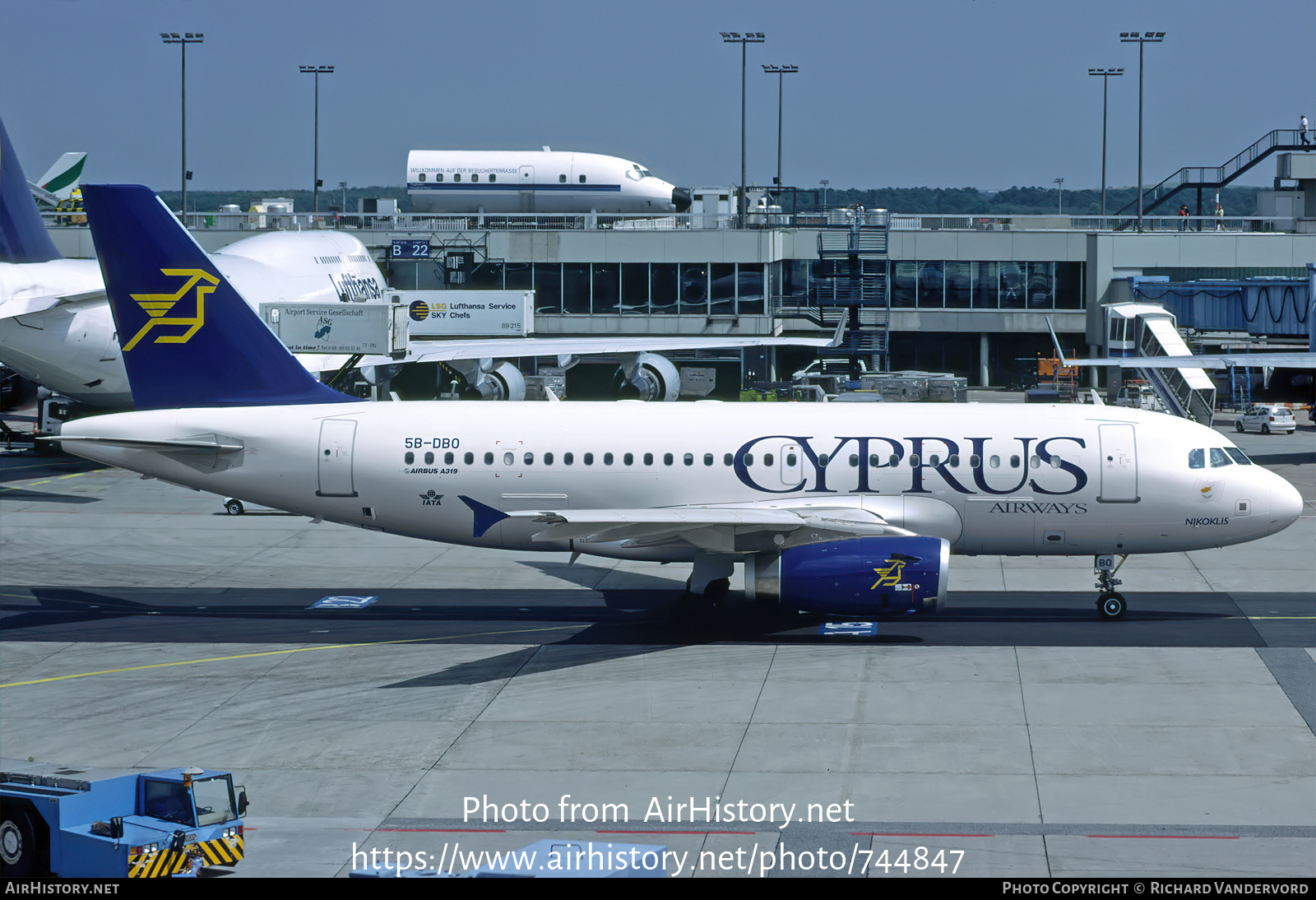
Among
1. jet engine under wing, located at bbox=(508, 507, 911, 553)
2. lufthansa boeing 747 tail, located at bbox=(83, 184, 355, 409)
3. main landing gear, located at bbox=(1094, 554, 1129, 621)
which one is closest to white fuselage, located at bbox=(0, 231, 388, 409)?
lufthansa boeing 747 tail, located at bbox=(83, 184, 355, 409)

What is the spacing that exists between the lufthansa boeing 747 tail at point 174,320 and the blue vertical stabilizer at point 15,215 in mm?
19626

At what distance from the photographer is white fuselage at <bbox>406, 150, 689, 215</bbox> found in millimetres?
89312

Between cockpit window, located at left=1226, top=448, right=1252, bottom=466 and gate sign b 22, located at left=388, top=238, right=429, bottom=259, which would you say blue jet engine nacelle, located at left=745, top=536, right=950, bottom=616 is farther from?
gate sign b 22, located at left=388, top=238, right=429, bottom=259

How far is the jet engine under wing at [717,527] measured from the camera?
24.7 m

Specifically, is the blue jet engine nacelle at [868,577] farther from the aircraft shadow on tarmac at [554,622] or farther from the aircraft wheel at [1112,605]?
the aircraft wheel at [1112,605]

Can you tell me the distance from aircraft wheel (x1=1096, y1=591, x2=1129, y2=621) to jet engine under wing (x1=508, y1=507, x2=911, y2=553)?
186 inches

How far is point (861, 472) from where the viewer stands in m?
27.6

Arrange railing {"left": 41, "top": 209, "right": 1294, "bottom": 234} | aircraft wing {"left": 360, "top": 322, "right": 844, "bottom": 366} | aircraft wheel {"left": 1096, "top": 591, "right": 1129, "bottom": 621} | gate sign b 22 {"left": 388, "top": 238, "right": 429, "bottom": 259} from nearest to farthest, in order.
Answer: aircraft wheel {"left": 1096, "top": 591, "right": 1129, "bottom": 621} → aircraft wing {"left": 360, "top": 322, "right": 844, "bottom": 366} → gate sign b 22 {"left": 388, "top": 238, "right": 429, "bottom": 259} → railing {"left": 41, "top": 209, "right": 1294, "bottom": 234}

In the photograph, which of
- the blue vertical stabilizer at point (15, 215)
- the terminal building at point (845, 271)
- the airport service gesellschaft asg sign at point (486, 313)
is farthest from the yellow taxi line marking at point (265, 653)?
the terminal building at point (845, 271)

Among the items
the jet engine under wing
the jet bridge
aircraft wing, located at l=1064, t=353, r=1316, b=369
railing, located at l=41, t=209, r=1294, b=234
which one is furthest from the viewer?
Result: railing, located at l=41, t=209, r=1294, b=234

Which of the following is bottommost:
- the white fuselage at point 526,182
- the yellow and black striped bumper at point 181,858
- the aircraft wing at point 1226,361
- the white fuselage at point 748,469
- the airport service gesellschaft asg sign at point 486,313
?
the yellow and black striped bumper at point 181,858

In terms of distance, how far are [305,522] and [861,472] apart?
62.1ft

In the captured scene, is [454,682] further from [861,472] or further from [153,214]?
[153,214]
